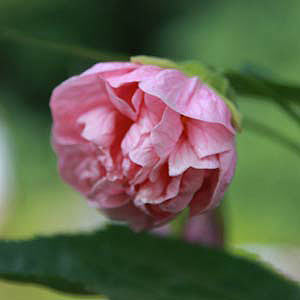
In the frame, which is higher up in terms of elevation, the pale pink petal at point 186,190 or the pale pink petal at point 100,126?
the pale pink petal at point 100,126

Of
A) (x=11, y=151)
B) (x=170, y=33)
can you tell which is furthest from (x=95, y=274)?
(x=170, y=33)

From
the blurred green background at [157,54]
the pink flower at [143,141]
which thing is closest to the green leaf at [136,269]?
the pink flower at [143,141]

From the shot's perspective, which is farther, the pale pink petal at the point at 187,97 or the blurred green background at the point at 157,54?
the blurred green background at the point at 157,54

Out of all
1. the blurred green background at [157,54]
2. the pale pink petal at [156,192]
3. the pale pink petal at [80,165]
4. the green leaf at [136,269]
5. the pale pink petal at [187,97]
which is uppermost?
the pale pink petal at [187,97]

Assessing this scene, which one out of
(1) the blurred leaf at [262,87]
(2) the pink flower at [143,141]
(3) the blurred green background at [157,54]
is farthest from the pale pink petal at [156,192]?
(3) the blurred green background at [157,54]

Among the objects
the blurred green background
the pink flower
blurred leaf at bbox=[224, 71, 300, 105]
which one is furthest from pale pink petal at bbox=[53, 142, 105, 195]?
the blurred green background

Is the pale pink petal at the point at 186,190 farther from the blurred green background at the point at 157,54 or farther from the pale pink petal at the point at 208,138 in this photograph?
the blurred green background at the point at 157,54
